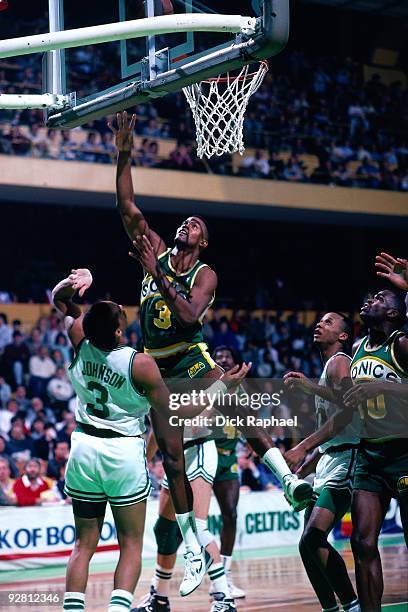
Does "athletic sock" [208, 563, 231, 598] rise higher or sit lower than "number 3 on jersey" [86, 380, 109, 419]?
lower

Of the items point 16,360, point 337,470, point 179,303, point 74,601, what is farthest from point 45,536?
point 179,303

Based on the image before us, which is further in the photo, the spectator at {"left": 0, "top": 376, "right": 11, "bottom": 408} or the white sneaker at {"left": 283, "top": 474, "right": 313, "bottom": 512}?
the spectator at {"left": 0, "top": 376, "right": 11, "bottom": 408}

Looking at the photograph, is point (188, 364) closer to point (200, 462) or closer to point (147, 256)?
point (147, 256)

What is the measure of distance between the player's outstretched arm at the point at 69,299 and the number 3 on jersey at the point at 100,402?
47 cm

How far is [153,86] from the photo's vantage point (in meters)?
6.75

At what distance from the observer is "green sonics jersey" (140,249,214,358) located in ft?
23.4

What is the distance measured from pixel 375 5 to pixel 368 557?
717 inches

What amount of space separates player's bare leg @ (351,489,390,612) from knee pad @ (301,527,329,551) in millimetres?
449

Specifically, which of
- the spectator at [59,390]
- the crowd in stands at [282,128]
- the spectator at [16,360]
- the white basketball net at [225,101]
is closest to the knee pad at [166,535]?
the white basketball net at [225,101]

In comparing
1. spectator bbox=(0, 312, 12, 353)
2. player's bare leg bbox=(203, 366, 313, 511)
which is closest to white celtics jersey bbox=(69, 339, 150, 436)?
player's bare leg bbox=(203, 366, 313, 511)

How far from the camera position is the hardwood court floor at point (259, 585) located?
8.75 m

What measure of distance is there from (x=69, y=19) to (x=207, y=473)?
3774mm

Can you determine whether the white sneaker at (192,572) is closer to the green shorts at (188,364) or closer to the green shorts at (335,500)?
the green shorts at (335,500)

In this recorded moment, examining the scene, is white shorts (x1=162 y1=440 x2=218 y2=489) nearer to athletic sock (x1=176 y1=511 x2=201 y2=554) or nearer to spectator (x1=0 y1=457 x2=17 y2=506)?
athletic sock (x1=176 y1=511 x2=201 y2=554)
